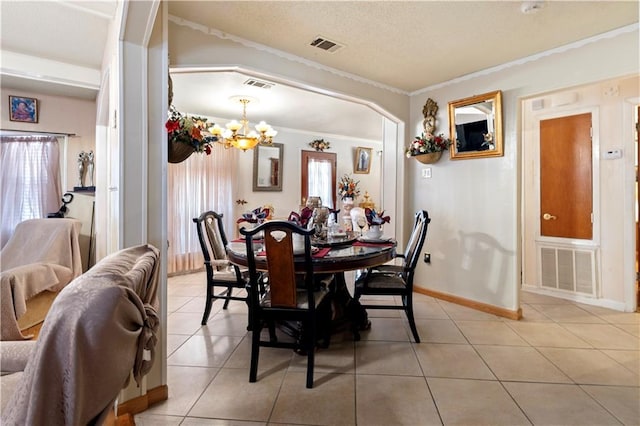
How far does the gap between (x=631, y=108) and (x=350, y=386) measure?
387cm

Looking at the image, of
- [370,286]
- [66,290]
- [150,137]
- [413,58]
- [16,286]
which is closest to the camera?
[66,290]

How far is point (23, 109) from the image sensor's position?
3.57m

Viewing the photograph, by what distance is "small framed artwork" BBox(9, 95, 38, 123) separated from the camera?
351cm

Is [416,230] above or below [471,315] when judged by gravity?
above

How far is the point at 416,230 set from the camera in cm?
282

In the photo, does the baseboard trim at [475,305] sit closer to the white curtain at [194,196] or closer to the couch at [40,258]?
the white curtain at [194,196]

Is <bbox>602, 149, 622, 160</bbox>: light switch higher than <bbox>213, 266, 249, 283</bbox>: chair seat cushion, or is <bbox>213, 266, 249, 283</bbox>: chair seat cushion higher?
<bbox>602, 149, 622, 160</bbox>: light switch

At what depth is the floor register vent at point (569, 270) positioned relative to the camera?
11.8 ft

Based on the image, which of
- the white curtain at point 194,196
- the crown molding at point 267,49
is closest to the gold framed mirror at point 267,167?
the white curtain at point 194,196

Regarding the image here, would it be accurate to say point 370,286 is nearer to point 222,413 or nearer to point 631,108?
point 222,413

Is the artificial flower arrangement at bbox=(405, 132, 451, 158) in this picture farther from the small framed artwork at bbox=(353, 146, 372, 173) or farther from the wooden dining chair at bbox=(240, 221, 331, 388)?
the small framed artwork at bbox=(353, 146, 372, 173)

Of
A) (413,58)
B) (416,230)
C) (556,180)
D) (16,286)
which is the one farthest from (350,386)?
(556,180)

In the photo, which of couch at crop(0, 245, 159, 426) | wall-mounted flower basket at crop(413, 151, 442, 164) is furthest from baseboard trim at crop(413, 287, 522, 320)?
couch at crop(0, 245, 159, 426)

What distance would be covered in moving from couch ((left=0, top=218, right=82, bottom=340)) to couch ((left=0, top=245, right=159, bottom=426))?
7.29 ft
